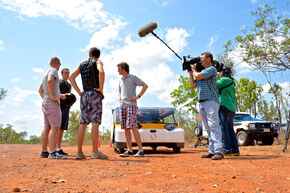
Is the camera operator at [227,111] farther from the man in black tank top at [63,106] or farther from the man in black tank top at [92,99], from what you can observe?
the man in black tank top at [63,106]

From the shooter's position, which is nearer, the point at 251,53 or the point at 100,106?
the point at 100,106

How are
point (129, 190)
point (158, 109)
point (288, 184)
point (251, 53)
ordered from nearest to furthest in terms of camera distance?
point (129, 190) < point (288, 184) < point (158, 109) < point (251, 53)

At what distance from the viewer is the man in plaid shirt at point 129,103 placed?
5.42 m

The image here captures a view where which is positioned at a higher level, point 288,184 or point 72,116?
point 72,116

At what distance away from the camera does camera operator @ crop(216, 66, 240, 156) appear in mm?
5543

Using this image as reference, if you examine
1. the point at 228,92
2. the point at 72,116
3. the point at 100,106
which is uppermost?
the point at 72,116

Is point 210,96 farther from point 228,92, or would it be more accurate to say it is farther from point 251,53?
point 251,53

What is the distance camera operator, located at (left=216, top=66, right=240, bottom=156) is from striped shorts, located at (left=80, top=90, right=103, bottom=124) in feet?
8.52

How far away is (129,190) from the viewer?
2.42 meters

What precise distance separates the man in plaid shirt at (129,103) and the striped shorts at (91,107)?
79 cm

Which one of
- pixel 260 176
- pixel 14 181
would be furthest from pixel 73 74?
pixel 260 176

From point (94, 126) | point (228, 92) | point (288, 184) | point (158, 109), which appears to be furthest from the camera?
point (158, 109)

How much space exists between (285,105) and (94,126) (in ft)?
93.5

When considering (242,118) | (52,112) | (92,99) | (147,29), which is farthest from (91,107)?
(242,118)
